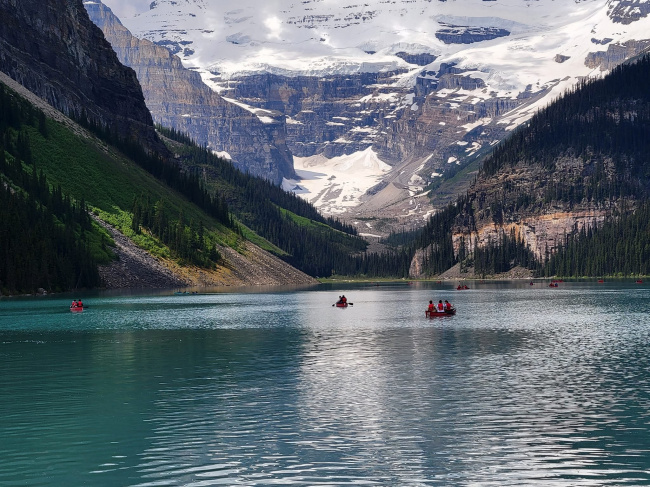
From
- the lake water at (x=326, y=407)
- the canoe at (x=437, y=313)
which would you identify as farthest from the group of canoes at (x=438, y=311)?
the lake water at (x=326, y=407)

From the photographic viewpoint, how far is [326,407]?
2164 inches

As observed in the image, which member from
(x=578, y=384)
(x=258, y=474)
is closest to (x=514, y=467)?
(x=258, y=474)

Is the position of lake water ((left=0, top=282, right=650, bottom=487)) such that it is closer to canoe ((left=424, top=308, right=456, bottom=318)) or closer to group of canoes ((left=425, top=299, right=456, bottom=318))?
group of canoes ((left=425, top=299, right=456, bottom=318))

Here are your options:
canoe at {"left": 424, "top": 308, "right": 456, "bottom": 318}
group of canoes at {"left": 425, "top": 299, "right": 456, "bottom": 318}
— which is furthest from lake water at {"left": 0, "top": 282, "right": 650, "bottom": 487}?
canoe at {"left": 424, "top": 308, "right": 456, "bottom": 318}

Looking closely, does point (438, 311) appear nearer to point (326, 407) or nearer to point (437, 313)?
point (437, 313)

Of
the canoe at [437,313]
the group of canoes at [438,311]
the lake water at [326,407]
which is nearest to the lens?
the lake water at [326,407]

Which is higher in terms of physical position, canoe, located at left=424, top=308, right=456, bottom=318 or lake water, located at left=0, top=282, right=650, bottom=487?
canoe, located at left=424, top=308, right=456, bottom=318

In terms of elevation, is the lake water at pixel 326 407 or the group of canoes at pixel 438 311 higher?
the group of canoes at pixel 438 311

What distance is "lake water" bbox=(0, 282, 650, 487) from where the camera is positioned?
4050 cm

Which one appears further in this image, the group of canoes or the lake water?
the group of canoes

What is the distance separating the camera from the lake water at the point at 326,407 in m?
40.5

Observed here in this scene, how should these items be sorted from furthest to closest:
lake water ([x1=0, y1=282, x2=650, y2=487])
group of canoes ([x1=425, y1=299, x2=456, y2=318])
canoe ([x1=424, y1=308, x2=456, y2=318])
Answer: canoe ([x1=424, y1=308, x2=456, y2=318])
group of canoes ([x1=425, y1=299, x2=456, y2=318])
lake water ([x1=0, y1=282, x2=650, y2=487])

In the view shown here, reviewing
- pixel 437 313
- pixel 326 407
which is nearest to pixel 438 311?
pixel 437 313

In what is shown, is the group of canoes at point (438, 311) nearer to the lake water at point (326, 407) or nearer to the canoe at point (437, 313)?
the canoe at point (437, 313)
